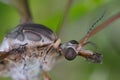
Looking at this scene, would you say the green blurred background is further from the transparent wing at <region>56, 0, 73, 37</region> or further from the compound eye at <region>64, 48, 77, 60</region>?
the compound eye at <region>64, 48, 77, 60</region>

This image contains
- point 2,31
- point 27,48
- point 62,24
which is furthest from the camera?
point 2,31

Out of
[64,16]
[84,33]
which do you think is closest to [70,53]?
[64,16]

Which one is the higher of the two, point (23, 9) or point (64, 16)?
point (23, 9)

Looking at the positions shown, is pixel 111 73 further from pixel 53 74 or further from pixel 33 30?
pixel 33 30

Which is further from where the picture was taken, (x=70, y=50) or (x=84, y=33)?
(x=84, y=33)

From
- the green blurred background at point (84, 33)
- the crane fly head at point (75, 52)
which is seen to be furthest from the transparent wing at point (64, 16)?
the crane fly head at point (75, 52)

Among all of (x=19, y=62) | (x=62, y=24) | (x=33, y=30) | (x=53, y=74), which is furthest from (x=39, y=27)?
(x=53, y=74)

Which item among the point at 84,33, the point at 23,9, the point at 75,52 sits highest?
the point at 23,9

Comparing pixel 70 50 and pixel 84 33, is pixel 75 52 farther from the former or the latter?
pixel 84 33

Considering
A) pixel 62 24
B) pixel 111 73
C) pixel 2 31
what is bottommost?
pixel 111 73
